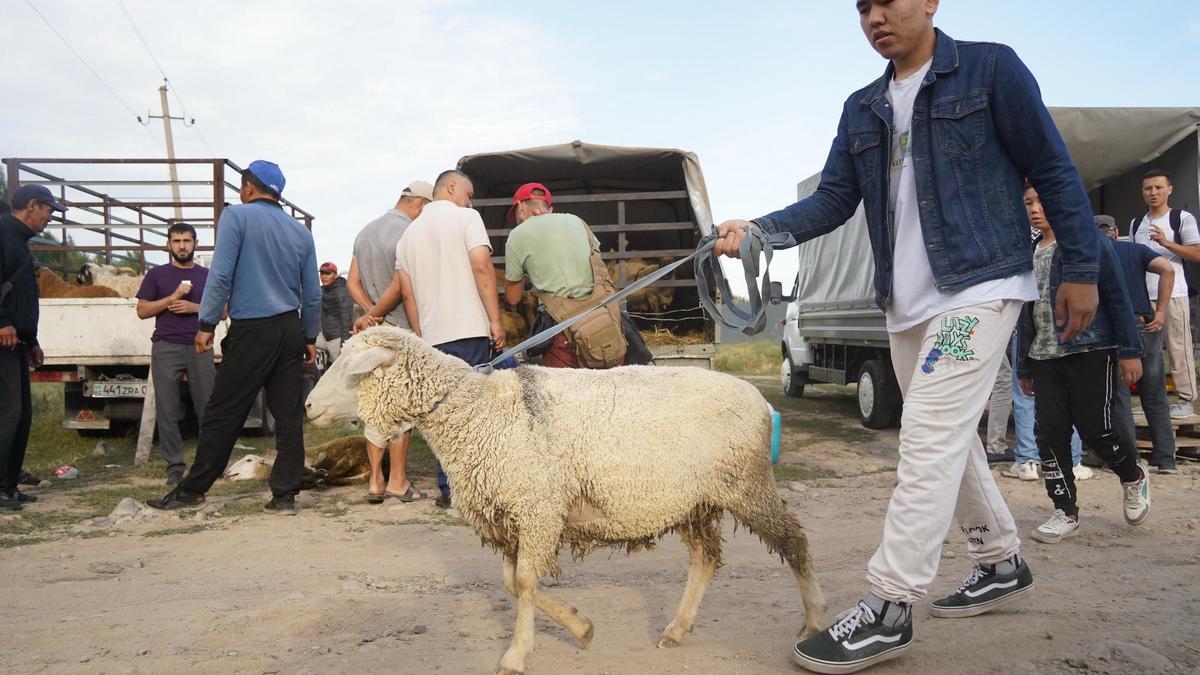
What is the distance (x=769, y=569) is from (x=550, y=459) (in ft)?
6.47

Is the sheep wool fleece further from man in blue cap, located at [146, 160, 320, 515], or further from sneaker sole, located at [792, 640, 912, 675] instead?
man in blue cap, located at [146, 160, 320, 515]

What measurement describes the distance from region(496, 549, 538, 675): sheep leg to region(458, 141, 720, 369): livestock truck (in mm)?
5741

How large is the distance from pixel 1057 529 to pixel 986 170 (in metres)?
3.11

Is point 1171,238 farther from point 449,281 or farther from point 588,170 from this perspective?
point 449,281

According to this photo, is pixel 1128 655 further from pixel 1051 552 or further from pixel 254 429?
pixel 254 429

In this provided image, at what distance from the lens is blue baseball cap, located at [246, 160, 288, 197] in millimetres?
6331

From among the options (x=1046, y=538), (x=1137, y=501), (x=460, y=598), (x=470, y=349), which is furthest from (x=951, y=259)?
(x=470, y=349)

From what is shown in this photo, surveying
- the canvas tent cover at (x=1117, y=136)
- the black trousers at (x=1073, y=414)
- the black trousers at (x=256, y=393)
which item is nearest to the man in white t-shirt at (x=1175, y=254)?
the canvas tent cover at (x=1117, y=136)

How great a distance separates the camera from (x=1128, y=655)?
3.16 m

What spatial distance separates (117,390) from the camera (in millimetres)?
9367

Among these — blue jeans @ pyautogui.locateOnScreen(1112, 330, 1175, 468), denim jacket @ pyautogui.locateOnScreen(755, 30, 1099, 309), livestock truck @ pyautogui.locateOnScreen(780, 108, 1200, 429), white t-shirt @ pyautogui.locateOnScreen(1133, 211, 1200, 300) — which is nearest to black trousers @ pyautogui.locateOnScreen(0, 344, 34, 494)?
denim jacket @ pyautogui.locateOnScreen(755, 30, 1099, 309)

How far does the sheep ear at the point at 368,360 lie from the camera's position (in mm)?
3617

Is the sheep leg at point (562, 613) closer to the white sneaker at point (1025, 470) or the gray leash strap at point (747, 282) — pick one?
the gray leash strap at point (747, 282)

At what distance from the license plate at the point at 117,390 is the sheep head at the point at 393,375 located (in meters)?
6.74
